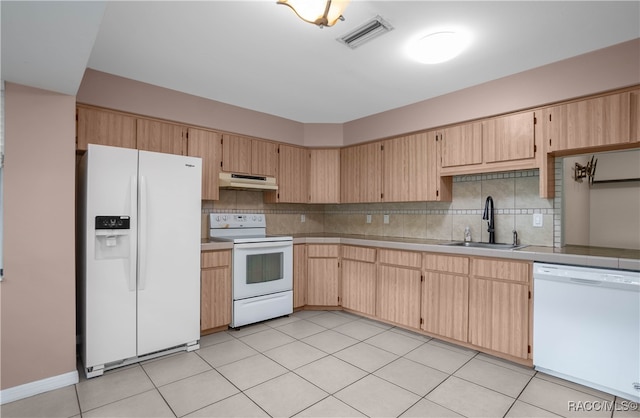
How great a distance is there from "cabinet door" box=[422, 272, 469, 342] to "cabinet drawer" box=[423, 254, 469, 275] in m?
0.06

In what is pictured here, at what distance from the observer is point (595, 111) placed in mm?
2445

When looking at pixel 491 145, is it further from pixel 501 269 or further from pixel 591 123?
pixel 501 269

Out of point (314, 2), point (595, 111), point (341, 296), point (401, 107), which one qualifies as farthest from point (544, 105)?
point (341, 296)

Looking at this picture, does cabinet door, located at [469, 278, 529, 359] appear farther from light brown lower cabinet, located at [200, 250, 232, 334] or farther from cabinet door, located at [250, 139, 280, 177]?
cabinet door, located at [250, 139, 280, 177]

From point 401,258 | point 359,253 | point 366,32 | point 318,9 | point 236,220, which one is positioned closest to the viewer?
point 318,9

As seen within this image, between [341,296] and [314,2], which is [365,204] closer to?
[341,296]

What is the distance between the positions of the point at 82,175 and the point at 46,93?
647 millimetres

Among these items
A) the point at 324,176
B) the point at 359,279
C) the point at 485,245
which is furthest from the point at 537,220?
the point at 324,176

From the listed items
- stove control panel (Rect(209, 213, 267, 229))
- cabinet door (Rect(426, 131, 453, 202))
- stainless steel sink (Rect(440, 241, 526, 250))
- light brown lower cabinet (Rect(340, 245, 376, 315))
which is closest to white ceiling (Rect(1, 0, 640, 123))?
cabinet door (Rect(426, 131, 453, 202))

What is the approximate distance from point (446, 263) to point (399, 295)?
2.15 ft

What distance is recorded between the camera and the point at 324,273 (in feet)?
13.3

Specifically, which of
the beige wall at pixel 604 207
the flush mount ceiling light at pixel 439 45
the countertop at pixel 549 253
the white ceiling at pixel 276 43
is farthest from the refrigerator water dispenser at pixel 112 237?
the beige wall at pixel 604 207

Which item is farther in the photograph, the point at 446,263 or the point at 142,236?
the point at 446,263

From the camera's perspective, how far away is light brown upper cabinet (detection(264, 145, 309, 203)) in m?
4.20
